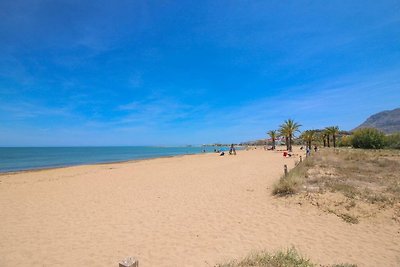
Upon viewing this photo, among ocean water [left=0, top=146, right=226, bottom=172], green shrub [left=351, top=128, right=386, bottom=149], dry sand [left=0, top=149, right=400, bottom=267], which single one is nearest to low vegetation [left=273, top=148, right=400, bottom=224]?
dry sand [left=0, top=149, right=400, bottom=267]

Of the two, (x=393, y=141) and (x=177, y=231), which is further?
(x=393, y=141)

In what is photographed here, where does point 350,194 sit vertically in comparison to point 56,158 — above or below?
below

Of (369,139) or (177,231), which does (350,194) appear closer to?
(177,231)

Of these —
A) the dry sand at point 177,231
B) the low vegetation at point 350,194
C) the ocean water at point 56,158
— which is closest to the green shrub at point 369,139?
the low vegetation at point 350,194

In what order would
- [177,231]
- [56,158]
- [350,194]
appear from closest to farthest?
[177,231] < [350,194] < [56,158]

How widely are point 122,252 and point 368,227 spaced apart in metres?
7.19

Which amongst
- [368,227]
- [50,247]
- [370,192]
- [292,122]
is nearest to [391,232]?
[368,227]

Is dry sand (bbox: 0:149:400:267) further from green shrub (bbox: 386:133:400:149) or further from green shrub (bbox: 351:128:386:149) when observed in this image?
green shrub (bbox: 386:133:400:149)

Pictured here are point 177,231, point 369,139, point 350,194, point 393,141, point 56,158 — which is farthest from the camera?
point 56,158

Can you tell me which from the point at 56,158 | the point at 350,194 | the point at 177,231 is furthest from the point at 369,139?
the point at 56,158

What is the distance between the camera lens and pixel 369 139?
1891 inches

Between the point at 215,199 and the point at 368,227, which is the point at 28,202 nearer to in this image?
A: the point at 215,199

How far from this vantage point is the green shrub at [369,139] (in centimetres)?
4714

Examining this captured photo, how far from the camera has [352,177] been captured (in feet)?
46.6
